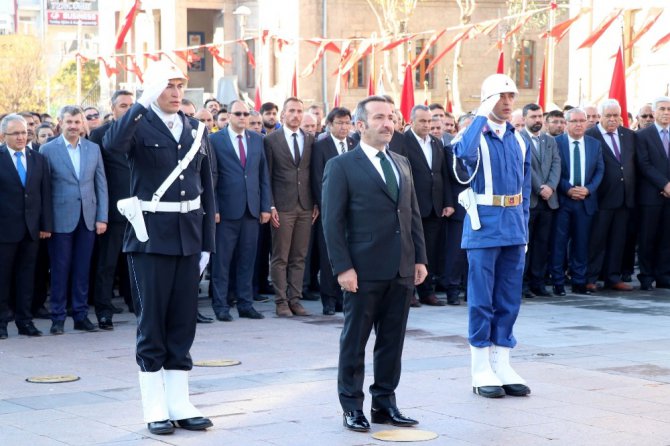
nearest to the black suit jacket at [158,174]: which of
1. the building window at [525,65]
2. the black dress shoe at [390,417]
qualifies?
the black dress shoe at [390,417]

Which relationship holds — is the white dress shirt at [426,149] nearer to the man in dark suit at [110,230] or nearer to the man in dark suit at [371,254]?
the man in dark suit at [110,230]

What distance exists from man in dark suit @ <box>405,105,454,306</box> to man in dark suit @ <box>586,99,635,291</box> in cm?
230

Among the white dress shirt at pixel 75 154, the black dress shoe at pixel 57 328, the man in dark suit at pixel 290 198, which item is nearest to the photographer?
the black dress shoe at pixel 57 328

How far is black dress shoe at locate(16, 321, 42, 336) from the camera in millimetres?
12422

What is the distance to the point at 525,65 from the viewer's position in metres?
56.6

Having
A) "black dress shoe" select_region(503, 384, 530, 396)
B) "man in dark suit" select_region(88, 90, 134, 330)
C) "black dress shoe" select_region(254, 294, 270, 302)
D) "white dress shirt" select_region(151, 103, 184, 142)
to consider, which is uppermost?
"white dress shirt" select_region(151, 103, 184, 142)

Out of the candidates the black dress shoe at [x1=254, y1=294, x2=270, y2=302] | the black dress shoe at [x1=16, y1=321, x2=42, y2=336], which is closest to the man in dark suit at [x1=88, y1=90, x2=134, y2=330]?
the black dress shoe at [x1=16, y1=321, x2=42, y2=336]

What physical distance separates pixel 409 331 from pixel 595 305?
3.16 meters

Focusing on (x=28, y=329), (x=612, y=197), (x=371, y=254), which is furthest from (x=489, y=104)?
(x=612, y=197)

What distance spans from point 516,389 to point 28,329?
542cm

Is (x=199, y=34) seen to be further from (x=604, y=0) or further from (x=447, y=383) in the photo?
(x=447, y=383)

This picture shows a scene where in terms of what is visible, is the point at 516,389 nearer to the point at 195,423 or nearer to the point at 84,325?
the point at 195,423

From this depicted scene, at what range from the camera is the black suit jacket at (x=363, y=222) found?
8109 mm

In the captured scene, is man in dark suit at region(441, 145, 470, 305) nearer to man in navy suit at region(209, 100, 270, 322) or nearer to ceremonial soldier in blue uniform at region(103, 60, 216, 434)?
man in navy suit at region(209, 100, 270, 322)
